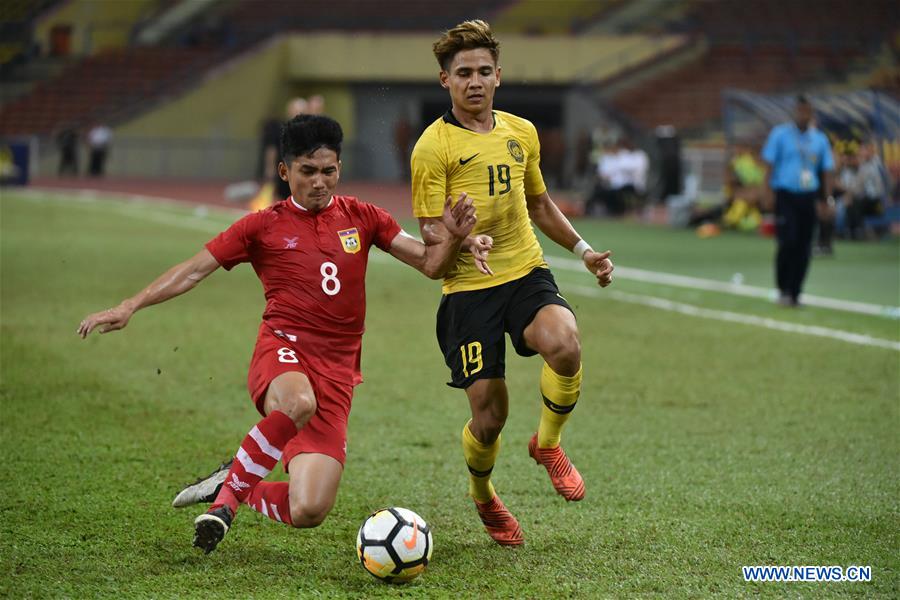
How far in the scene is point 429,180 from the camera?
6184 mm

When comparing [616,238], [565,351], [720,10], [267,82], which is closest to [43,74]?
[267,82]

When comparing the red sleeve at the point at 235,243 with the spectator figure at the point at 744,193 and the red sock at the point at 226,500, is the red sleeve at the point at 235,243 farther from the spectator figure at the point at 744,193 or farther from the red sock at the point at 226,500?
the spectator figure at the point at 744,193

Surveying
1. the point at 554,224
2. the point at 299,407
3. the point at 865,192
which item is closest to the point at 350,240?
the point at 299,407

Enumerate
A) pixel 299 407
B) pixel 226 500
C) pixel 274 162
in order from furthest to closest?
pixel 274 162, pixel 299 407, pixel 226 500

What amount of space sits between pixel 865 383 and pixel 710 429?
7.42 ft

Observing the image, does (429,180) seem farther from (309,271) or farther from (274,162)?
(274,162)

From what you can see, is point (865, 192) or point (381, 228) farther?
point (865, 192)

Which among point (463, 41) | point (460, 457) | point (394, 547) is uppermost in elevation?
point (463, 41)

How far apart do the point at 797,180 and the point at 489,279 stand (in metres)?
9.30

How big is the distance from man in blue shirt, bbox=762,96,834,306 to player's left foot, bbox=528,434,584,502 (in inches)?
357

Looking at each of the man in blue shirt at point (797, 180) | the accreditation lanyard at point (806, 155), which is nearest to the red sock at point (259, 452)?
the man in blue shirt at point (797, 180)

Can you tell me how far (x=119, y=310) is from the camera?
5.73 metres

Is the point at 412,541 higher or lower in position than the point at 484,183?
lower

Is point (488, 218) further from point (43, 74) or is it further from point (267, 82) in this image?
point (43, 74)
